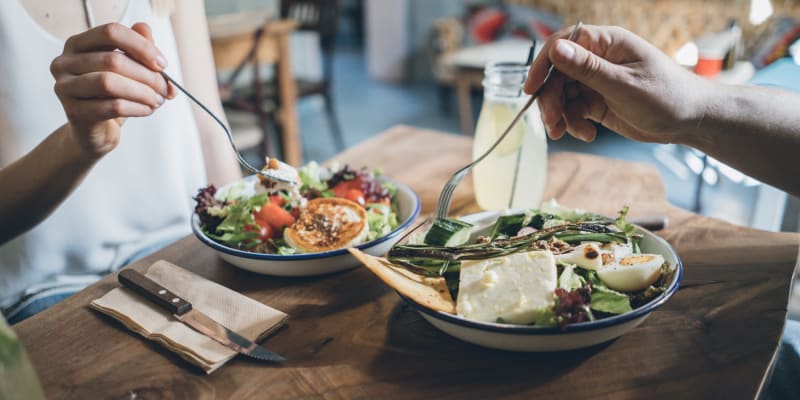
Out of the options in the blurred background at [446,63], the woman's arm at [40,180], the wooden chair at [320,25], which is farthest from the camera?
the wooden chair at [320,25]

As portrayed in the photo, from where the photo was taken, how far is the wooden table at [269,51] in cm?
299

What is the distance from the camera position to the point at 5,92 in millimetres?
1240

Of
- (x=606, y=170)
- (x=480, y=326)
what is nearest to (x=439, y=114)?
(x=606, y=170)

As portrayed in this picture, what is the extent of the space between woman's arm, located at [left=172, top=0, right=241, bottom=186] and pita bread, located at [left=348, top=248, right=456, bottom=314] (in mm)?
940

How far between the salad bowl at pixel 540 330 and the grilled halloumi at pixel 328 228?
259 millimetres

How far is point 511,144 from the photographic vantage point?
47.1 inches

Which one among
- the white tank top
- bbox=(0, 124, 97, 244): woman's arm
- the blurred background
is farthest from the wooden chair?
bbox=(0, 124, 97, 244): woman's arm

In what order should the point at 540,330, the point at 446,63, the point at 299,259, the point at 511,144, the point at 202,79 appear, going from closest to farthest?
the point at 540,330, the point at 299,259, the point at 511,144, the point at 202,79, the point at 446,63

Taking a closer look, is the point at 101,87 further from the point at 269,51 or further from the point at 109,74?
the point at 269,51

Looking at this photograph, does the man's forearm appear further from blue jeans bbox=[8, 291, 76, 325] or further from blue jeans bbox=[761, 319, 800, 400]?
blue jeans bbox=[8, 291, 76, 325]

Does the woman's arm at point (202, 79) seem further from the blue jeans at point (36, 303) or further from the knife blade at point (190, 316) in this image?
the knife blade at point (190, 316)

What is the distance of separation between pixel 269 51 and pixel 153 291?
2568 mm

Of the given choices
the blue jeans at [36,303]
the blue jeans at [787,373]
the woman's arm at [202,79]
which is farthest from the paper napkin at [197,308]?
the blue jeans at [787,373]

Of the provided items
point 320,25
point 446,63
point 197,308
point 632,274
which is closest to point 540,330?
point 632,274
